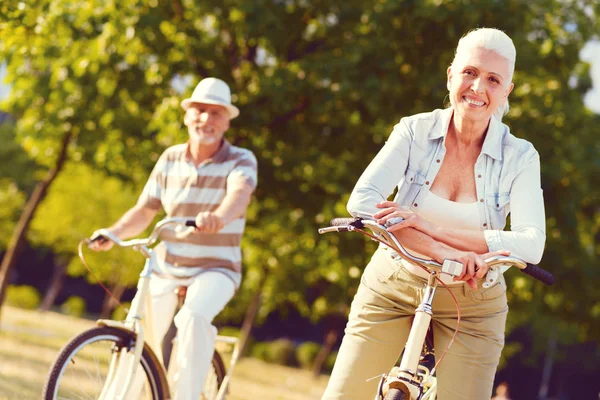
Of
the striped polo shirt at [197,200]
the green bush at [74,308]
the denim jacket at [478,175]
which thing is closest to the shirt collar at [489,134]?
the denim jacket at [478,175]

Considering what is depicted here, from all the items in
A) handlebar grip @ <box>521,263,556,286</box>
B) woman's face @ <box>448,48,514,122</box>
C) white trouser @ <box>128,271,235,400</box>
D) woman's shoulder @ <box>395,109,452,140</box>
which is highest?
woman's face @ <box>448,48,514,122</box>

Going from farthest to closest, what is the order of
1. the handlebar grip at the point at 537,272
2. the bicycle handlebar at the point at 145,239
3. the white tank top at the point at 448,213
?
the bicycle handlebar at the point at 145,239, the white tank top at the point at 448,213, the handlebar grip at the point at 537,272

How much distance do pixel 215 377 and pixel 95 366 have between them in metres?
1.33

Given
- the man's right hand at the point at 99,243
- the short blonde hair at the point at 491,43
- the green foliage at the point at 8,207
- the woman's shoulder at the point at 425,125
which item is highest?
the green foliage at the point at 8,207

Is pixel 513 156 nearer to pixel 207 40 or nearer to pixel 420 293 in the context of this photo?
pixel 420 293

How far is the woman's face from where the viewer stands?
317 centimetres

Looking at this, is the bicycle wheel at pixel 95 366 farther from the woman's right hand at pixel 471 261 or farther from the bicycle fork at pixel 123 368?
the woman's right hand at pixel 471 261

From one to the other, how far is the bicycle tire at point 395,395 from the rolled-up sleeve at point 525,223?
24.3 inches

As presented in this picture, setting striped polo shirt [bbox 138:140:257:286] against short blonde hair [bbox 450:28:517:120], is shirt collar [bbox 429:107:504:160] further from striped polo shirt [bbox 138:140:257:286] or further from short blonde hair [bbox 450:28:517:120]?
striped polo shirt [bbox 138:140:257:286]

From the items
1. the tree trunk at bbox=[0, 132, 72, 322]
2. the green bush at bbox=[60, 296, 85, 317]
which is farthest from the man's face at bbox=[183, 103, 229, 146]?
the green bush at bbox=[60, 296, 85, 317]

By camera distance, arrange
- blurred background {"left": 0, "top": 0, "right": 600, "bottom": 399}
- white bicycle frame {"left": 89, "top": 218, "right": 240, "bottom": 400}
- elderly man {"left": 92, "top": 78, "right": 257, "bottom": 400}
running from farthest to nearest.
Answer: blurred background {"left": 0, "top": 0, "right": 600, "bottom": 399} → elderly man {"left": 92, "top": 78, "right": 257, "bottom": 400} → white bicycle frame {"left": 89, "top": 218, "right": 240, "bottom": 400}

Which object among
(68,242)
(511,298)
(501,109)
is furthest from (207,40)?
(68,242)

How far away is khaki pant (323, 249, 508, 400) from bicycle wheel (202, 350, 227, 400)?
2.22 meters

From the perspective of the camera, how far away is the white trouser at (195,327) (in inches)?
188
